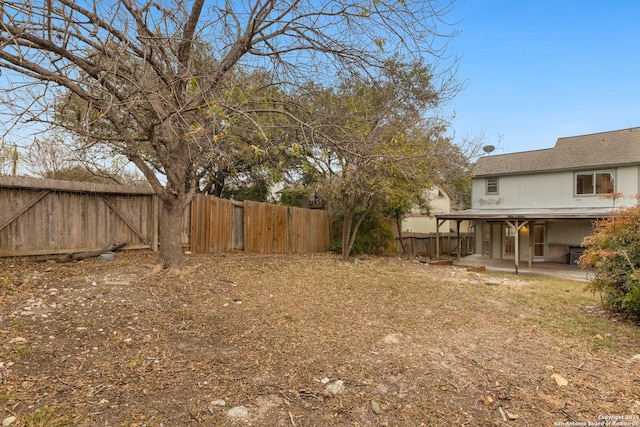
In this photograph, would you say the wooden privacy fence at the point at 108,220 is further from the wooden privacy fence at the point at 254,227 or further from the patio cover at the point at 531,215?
the patio cover at the point at 531,215

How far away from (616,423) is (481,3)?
5028 mm

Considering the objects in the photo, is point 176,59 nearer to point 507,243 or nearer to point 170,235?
point 170,235

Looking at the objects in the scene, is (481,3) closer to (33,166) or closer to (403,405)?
(403,405)

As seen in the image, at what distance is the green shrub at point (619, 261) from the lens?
5.02 metres

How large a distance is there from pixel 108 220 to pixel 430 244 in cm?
1575

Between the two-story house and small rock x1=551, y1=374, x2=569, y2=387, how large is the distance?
10.5 metres

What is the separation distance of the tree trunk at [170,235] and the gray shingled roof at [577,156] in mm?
15452

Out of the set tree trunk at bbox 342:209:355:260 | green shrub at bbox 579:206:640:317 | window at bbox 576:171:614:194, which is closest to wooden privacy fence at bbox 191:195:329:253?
tree trunk at bbox 342:209:355:260

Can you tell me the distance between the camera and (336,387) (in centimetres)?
271

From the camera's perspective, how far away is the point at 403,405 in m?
2.54

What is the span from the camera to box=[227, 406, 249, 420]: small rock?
230cm

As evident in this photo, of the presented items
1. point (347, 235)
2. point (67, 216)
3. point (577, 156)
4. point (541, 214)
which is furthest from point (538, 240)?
point (67, 216)

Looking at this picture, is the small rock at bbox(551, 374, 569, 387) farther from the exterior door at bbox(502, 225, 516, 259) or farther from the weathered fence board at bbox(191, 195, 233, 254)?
the exterior door at bbox(502, 225, 516, 259)

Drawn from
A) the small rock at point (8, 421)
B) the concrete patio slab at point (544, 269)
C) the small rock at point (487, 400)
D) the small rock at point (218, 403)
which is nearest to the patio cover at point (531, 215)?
the concrete patio slab at point (544, 269)
